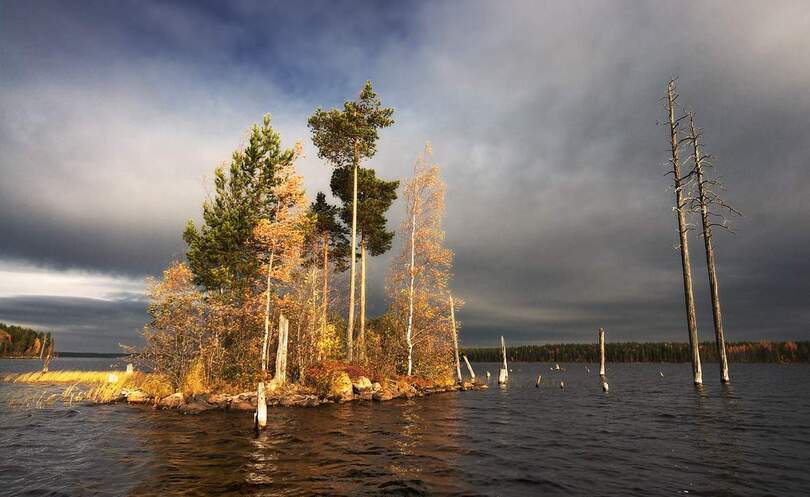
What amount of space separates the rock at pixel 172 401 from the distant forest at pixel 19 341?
142701 mm

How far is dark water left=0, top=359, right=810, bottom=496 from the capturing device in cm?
1081

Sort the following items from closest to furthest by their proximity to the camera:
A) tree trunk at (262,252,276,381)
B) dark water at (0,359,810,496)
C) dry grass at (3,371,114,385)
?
dark water at (0,359,810,496)
tree trunk at (262,252,276,381)
dry grass at (3,371,114,385)

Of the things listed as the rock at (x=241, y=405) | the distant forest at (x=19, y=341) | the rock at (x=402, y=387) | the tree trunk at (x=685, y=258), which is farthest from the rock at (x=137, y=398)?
the distant forest at (x=19, y=341)

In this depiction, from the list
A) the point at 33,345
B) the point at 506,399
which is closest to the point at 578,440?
the point at 506,399

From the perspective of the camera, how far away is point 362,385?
99.6 feet

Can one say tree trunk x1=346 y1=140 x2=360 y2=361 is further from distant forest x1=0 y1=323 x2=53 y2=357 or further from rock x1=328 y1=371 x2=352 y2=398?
distant forest x1=0 y1=323 x2=53 y2=357

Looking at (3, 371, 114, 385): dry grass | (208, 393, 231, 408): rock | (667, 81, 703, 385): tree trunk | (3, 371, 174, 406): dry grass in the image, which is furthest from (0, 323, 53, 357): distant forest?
(667, 81, 703, 385): tree trunk

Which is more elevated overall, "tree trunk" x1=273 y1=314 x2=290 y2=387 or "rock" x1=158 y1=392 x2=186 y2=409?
"tree trunk" x1=273 y1=314 x2=290 y2=387

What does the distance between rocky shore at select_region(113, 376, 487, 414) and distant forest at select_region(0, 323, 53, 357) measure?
14241 centimetres

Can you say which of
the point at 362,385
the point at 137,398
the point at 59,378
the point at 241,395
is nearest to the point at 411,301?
the point at 362,385

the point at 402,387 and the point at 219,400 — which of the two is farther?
the point at 402,387

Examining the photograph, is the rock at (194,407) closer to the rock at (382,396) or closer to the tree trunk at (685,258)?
the rock at (382,396)

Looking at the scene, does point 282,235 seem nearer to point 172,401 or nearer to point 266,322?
point 266,322

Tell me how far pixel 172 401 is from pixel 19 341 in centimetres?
15696
